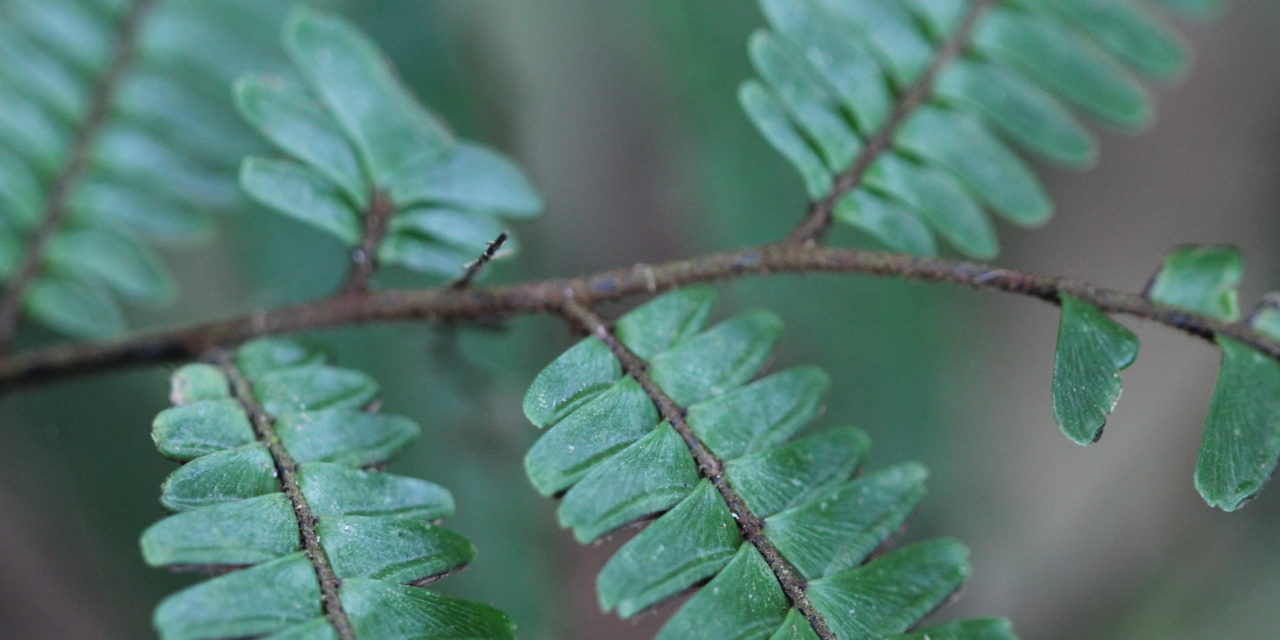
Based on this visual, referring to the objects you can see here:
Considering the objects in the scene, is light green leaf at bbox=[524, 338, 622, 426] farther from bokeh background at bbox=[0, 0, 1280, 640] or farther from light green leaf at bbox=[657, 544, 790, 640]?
bokeh background at bbox=[0, 0, 1280, 640]

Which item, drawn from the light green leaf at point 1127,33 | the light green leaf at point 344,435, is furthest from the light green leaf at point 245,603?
the light green leaf at point 1127,33

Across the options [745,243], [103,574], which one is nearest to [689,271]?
[745,243]

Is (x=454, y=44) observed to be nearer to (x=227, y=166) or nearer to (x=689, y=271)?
(x=227, y=166)

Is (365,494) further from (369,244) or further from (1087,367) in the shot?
(1087,367)

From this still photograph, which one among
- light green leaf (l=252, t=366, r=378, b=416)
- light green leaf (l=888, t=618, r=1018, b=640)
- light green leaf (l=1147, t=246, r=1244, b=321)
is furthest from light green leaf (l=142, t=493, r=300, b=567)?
light green leaf (l=1147, t=246, r=1244, b=321)

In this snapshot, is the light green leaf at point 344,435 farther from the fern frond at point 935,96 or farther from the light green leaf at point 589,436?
the fern frond at point 935,96

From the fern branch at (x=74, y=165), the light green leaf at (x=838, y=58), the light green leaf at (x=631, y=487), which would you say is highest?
the fern branch at (x=74, y=165)

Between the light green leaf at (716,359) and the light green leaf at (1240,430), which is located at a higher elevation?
the light green leaf at (716,359)
